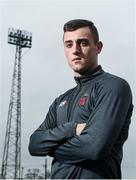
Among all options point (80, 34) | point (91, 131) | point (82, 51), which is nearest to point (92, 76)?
point (82, 51)

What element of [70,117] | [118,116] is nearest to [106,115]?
[118,116]

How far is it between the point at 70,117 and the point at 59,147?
218 millimetres

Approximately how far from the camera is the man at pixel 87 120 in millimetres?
2949

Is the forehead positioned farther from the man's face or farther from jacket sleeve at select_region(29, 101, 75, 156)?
jacket sleeve at select_region(29, 101, 75, 156)

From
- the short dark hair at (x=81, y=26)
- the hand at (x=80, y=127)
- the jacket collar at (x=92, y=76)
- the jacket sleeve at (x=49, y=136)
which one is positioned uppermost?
the short dark hair at (x=81, y=26)

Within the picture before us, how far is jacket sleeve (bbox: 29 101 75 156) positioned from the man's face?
40 centimetres

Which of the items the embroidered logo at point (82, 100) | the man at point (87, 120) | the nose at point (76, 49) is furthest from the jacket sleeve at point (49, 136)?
the nose at point (76, 49)

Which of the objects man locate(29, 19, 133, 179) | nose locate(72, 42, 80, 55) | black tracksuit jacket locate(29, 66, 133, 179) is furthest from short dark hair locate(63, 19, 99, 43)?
black tracksuit jacket locate(29, 66, 133, 179)

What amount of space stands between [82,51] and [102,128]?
0.57 metres

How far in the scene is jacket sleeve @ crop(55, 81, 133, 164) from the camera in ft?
9.64

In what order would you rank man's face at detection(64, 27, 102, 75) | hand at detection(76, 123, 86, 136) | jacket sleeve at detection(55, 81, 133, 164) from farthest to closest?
man's face at detection(64, 27, 102, 75)
hand at detection(76, 123, 86, 136)
jacket sleeve at detection(55, 81, 133, 164)

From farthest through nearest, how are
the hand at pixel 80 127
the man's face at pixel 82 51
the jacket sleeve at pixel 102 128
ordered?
the man's face at pixel 82 51, the hand at pixel 80 127, the jacket sleeve at pixel 102 128

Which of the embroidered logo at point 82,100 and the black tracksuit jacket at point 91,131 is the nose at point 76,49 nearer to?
the black tracksuit jacket at point 91,131

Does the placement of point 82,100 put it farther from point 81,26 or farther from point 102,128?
point 81,26
